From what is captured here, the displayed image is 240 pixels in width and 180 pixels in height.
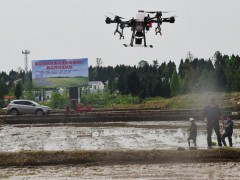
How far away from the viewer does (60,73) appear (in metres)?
75.3

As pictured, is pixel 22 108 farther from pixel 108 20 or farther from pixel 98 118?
pixel 108 20

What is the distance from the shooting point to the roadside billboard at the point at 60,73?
74.1 meters

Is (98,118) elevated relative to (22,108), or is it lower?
lower

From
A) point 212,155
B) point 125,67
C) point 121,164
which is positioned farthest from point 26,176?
point 125,67

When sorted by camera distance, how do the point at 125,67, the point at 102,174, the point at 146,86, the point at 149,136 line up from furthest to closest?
the point at 125,67
the point at 146,86
the point at 149,136
the point at 102,174

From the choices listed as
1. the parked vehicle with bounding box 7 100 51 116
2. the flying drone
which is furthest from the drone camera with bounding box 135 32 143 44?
the parked vehicle with bounding box 7 100 51 116

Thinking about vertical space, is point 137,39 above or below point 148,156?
above

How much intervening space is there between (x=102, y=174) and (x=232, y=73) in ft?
305

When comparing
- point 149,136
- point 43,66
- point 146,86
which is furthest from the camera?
point 146,86

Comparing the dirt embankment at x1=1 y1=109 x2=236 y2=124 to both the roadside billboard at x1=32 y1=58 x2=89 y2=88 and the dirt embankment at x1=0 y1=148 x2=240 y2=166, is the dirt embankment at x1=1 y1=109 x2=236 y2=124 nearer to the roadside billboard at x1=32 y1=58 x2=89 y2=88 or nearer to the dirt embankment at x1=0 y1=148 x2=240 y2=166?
the dirt embankment at x1=0 y1=148 x2=240 y2=166

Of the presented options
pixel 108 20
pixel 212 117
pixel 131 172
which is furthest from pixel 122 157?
pixel 108 20

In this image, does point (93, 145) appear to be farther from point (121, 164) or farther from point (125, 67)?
point (125, 67)

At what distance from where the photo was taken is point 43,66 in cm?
7562

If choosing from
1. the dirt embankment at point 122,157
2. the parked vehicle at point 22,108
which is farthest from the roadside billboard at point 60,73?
the dirt embankment at point 122,157
